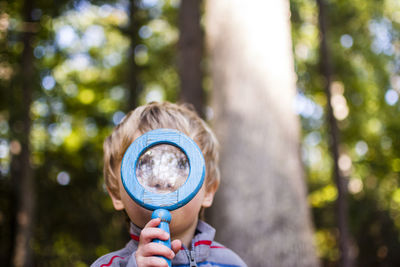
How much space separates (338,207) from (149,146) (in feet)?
28.3

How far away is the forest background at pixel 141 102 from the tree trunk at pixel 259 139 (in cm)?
783

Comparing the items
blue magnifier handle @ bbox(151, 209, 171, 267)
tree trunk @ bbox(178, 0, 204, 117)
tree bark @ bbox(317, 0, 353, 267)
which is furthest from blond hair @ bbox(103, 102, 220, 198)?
tree bark @ bbox(317, 0, 353, 267)

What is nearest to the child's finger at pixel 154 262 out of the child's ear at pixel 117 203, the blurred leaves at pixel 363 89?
the child's ear at pixel 117 203

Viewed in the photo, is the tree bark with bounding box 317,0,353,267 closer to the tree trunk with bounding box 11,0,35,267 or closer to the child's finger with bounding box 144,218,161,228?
the tree trunk with bounding box 11,0,35,267

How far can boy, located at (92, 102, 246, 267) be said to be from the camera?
54.8 inches

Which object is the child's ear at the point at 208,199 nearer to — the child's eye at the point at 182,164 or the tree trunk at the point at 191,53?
the child's eye at the point at 182,164

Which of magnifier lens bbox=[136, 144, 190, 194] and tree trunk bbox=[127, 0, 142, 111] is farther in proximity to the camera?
tree trunk bbox=[127, 0, 142, 111]

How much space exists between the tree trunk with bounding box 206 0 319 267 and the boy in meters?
1.09

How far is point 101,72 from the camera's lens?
15008 mm

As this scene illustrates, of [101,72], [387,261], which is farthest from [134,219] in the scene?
[101,72]

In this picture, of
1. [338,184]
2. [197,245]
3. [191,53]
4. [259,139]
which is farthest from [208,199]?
[338,184]

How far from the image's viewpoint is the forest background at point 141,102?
1180cm

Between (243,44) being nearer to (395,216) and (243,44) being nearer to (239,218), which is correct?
(239,218)

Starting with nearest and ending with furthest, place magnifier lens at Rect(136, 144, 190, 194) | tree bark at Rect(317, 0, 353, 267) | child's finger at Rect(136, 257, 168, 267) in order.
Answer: child's finger at Rect(136, 257, 168, 267) → magnifier lens at Rect(136, 144, 190, 194) → tree bark at Rect(317, 0, 353, 267)
